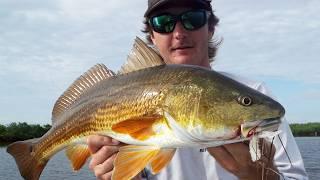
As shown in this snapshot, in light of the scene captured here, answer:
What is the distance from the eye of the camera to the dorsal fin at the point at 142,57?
368 cm

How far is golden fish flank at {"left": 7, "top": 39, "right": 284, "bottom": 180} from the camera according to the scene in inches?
121

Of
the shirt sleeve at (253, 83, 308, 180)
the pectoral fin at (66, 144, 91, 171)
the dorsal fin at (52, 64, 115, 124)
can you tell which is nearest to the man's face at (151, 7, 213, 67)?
the dorsal fin at (52, 64, 115, 124)

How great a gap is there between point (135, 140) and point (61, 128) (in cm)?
133

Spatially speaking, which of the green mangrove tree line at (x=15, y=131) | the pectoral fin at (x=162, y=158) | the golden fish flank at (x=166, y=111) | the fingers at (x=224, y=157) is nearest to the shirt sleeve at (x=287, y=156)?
the fingers at (x=224, y=157)

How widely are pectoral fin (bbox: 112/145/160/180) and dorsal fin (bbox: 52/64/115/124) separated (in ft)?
3.35

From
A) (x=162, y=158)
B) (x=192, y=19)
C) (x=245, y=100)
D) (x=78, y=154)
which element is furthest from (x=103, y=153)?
(x=192, y=19)

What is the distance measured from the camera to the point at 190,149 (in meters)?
4.79

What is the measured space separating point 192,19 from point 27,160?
2274 millimetres

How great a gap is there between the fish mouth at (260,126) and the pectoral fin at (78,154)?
180 cm

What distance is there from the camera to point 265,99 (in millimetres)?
3117

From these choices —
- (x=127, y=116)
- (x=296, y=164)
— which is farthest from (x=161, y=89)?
(x=296, y=164)

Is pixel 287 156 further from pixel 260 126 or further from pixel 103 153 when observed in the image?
pixel 103 153

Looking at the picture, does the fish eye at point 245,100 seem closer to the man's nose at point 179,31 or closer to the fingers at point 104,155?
the fingers at point 104,155

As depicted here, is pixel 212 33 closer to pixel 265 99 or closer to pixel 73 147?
pixel 73 147
